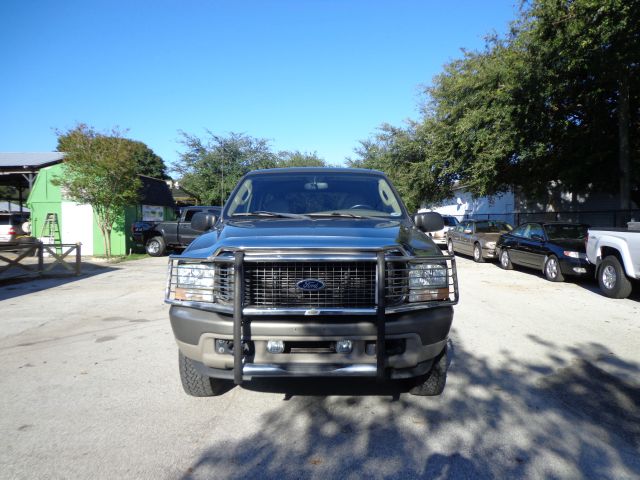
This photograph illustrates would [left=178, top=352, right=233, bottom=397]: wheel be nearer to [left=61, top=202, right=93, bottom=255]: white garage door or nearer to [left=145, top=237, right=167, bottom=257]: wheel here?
[left=145, top=237, right=167, bottom=257]: wheel

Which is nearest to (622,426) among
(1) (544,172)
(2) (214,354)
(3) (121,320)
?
(2) (214,354)

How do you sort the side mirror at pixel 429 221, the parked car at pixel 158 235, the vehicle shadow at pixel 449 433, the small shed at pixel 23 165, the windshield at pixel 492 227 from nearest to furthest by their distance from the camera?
1. the vehicle shadow at pixel 449 433
2. the side mirror at pixel 429 221
3. the windshield at pixel 492 227
4. the parked car at pixel 158 235
5. the small shed at pixel 23 165

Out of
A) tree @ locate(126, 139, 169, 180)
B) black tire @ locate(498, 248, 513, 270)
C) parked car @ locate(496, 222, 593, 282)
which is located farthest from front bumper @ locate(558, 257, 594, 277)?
tree @ locate(126, 139, 169, 180)

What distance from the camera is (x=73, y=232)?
59.1 feet

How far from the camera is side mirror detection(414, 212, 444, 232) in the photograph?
4336mm

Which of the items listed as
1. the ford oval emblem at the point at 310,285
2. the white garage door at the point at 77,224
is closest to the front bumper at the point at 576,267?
the ford oval emblem at the point at 310,285

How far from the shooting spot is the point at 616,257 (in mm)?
8086

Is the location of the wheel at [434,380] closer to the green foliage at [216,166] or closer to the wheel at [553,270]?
the wheel at [553,270]

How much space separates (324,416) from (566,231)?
10143 mm

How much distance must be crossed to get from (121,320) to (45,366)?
6.84 ft

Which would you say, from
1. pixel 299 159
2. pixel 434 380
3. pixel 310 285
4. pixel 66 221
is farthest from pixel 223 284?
pixel 299 159

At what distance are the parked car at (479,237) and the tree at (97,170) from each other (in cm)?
1252

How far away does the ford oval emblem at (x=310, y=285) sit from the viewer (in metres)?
2.96

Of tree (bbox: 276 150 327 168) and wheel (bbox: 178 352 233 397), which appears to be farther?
tree (bbox: 276 150 327 168)
